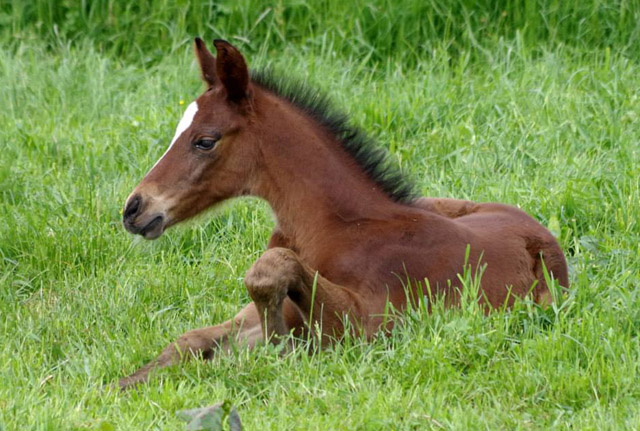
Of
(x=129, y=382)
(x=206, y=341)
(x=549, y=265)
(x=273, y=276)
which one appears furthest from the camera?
(x=549, y=265)

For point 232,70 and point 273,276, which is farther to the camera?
point 232,70

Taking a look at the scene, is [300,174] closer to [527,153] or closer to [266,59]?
[527,153]

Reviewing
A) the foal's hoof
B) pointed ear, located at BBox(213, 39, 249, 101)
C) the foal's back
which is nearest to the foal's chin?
pointed ear, located at BBox(213, 39, 249, 101)

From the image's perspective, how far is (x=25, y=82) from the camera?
813 centimetres

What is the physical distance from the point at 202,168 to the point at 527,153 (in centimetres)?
254

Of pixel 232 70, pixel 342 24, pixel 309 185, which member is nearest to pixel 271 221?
pixel 309 185

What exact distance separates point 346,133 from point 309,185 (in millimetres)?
360

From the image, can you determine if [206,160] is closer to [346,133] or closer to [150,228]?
[150,228]

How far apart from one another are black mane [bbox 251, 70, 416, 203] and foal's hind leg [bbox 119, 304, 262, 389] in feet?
2.66

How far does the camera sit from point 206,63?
5133 millimetres

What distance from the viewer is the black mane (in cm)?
504

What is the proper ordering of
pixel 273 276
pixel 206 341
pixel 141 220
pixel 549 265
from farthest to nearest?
pixel 549 265 < pixel 141 220 < pixel 206 341 < pixel 273 276

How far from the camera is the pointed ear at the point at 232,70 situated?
16.0 ft

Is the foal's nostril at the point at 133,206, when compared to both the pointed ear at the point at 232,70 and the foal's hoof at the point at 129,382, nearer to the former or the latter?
the pointed ear at the point at 232,70
